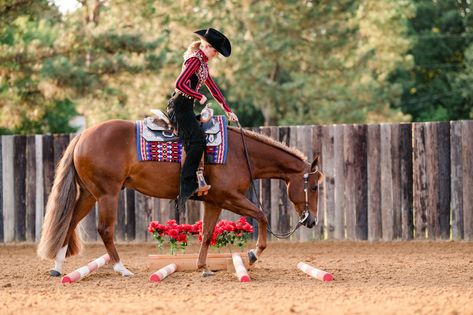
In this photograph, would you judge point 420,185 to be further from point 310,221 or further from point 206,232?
point 206,232

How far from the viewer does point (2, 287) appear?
8.66 metres

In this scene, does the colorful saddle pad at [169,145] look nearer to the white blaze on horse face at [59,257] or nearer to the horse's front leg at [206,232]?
the horse's front leg at [206,232]

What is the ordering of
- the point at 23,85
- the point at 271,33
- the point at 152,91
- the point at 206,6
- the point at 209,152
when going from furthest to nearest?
the point at 271,33 → the point at 206,6 → the point at 152,91 → the point at 23,85 → the point at 209,152

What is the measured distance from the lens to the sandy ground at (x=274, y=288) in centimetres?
679

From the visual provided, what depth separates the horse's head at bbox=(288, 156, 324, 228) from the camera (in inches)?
376

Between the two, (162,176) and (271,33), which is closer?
(162,176)

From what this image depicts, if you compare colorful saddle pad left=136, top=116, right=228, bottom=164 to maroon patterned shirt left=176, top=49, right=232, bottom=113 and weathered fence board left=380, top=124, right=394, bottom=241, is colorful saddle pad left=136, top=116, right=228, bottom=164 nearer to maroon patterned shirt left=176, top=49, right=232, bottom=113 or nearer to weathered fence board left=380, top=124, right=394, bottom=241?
maroon patterned shirt left=176, top=49, right=232, bottom=113

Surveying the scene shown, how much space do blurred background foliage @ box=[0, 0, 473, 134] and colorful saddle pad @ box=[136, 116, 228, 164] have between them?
6.75m

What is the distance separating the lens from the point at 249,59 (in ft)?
81.5

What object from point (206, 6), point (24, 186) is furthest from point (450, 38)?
point (24, 186)

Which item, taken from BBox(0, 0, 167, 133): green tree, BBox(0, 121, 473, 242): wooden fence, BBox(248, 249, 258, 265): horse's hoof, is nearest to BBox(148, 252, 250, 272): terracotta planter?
BBox(248, 249, 258, 265): horse's hoof

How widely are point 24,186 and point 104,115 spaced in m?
8.84

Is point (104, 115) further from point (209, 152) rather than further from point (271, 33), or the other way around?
point (209, 152)

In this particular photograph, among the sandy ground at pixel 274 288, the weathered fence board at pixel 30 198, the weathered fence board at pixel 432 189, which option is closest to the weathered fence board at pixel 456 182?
the weathered fence board at pixel 432 189
